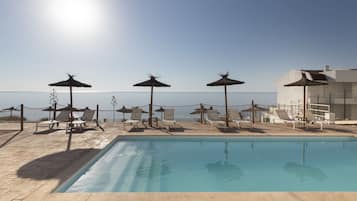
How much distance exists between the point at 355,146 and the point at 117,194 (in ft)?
26.8

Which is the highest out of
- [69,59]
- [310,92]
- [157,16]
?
[157,16]

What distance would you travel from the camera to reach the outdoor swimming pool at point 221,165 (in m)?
4.42

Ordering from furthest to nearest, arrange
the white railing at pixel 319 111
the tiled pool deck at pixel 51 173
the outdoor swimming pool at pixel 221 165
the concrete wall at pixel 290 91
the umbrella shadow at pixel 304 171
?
1. the concrete wall at pixel 290 91
2. the white railing at pixel 319 111
3. the umbrella shadow at pixel 304 171
4. the outdoor swimming pool at pixel 221 165
5. the tiled pool deck at pixel 51 173

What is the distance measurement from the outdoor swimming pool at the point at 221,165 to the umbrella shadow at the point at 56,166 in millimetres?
188

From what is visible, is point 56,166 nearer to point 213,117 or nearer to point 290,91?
point 213,117

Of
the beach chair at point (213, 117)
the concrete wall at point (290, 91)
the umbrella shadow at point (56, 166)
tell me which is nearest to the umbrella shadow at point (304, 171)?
the beach chair at point (213, 117)

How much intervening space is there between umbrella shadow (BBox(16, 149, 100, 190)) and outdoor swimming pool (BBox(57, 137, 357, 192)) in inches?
7.4

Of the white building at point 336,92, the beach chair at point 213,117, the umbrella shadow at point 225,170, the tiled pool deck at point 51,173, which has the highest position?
the white building at point 336,92

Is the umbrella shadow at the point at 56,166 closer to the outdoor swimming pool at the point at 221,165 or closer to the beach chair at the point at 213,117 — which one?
the outdoor swimming pool at the point at 221,165

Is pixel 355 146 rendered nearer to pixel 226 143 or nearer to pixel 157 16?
pixel 226 143

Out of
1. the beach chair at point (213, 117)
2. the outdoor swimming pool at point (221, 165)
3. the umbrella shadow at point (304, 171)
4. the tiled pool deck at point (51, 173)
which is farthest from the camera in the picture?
the beach chair at point (213, 117)

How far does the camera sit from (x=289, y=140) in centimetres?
808

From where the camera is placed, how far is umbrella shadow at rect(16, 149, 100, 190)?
396 cm

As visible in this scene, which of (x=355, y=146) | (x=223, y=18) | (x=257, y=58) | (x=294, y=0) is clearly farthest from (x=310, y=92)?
(x=355, y=146)
